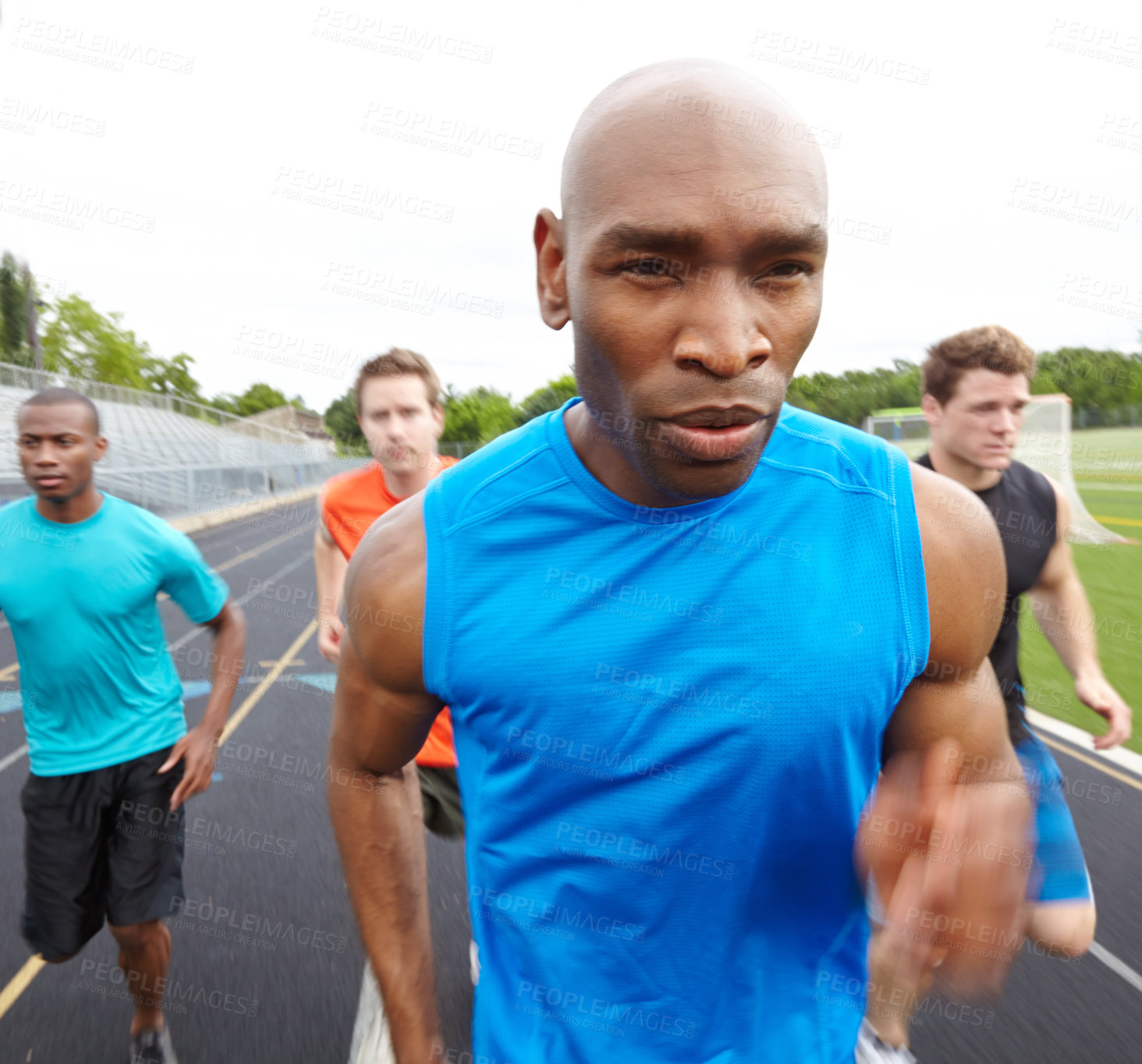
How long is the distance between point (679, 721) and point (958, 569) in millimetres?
426

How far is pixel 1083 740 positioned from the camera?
7.64m

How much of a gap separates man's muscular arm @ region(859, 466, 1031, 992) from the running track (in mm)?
529

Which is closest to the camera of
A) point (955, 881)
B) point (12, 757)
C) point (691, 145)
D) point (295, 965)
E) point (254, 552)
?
point (955, 881)

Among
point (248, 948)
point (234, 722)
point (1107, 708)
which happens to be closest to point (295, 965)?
point (248, 948)

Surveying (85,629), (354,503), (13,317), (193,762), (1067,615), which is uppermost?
(13,317)

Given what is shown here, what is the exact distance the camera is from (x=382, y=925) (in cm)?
156

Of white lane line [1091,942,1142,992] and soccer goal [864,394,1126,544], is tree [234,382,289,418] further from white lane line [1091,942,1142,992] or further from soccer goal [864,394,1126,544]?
white lane line [1091,942,1142,992]

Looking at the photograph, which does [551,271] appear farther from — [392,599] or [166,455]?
[166,455]

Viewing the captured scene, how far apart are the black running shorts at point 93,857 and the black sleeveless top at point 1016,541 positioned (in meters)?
3.21

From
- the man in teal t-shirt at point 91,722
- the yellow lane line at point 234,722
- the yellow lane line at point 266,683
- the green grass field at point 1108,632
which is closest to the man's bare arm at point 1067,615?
the man in teal t-shirt at point 91,722

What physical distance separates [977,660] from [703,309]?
0.64 metres

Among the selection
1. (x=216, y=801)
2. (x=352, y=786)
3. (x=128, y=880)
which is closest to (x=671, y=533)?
(x=352, y=786)

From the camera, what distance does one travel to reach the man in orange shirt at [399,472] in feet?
12.6

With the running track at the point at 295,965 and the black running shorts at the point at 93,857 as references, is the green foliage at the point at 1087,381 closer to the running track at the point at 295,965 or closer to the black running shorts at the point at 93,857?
the running track at the point at 295,965
